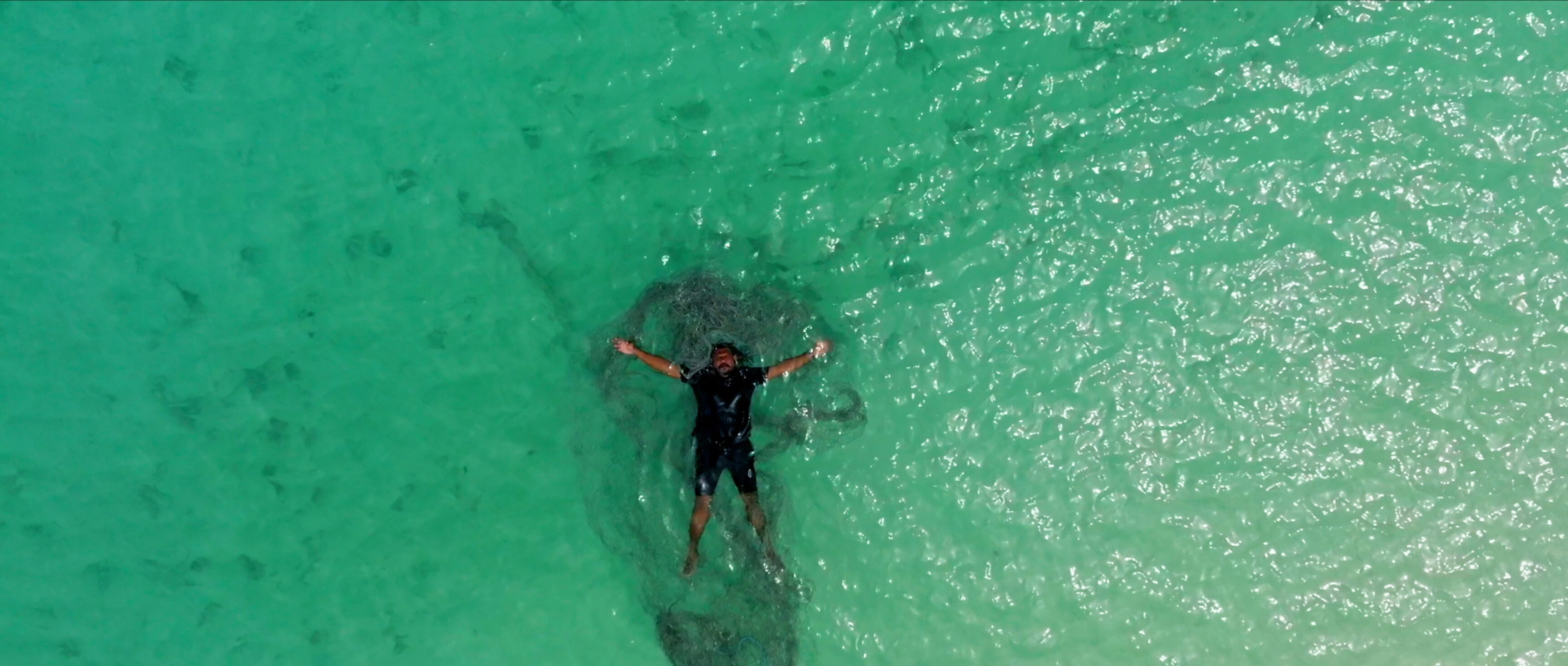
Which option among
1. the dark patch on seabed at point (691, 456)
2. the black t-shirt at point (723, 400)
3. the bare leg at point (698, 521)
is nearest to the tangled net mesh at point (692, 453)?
the dark patch on seabed at point (691, 456)

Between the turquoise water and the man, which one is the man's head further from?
the turquoise water

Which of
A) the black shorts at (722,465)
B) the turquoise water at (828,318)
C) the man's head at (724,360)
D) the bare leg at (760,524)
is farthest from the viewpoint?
the turquoise water at (828,318)

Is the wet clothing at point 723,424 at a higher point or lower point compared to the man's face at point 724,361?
lower

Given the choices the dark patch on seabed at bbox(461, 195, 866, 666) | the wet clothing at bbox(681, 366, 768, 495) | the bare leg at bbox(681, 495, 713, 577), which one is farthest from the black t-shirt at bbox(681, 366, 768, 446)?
the bare leg at bbox(681, 495, 713, 577)

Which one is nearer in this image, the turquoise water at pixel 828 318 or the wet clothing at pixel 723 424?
the wet clothing at pixel 723 424

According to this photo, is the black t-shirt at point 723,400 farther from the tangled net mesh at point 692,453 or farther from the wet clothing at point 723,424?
the tangled net mesh at point 692,453

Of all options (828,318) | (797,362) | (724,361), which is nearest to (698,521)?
(724,361)

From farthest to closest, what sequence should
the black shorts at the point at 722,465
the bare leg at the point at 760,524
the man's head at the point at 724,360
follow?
the bare leg at the point at 760,524, the black shorts at the point at 722,465, the man's head at the point at 724,360

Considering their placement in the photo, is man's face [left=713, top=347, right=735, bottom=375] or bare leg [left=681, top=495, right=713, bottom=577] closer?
man's face [left=713, top=347, right=735, bottom=375]
